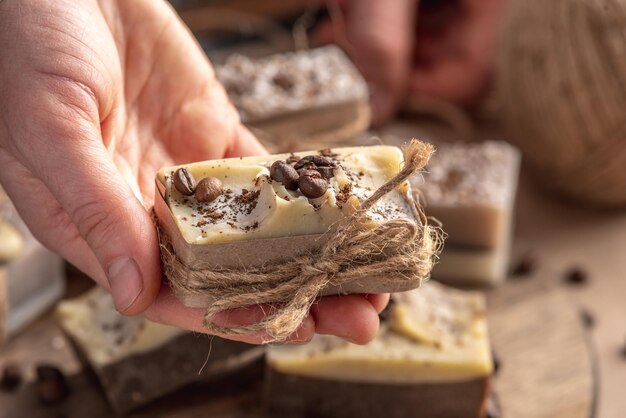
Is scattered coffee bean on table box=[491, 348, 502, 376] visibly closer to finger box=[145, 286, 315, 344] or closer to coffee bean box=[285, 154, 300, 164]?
finger box=[145, 286, 315, 344]

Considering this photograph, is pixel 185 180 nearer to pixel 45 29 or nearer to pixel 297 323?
pixel 297 323

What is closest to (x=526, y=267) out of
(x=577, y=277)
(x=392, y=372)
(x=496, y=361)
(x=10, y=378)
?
(x=577, y=277)

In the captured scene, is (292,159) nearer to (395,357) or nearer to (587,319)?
(395,357)

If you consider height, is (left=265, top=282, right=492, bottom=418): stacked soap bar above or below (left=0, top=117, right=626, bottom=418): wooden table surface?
above

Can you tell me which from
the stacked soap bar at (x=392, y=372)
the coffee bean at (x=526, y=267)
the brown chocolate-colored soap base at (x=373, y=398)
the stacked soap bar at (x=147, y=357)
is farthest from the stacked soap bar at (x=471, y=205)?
the stacked soap bar at (x=147, y=357)

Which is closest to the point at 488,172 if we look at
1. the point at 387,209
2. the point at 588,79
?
the point at 588,79

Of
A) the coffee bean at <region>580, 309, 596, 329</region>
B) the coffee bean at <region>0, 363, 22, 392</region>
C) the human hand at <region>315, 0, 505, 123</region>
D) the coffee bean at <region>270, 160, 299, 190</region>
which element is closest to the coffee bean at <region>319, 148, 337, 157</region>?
the coffee bean at <region>270, 160, 299, 190</region>
